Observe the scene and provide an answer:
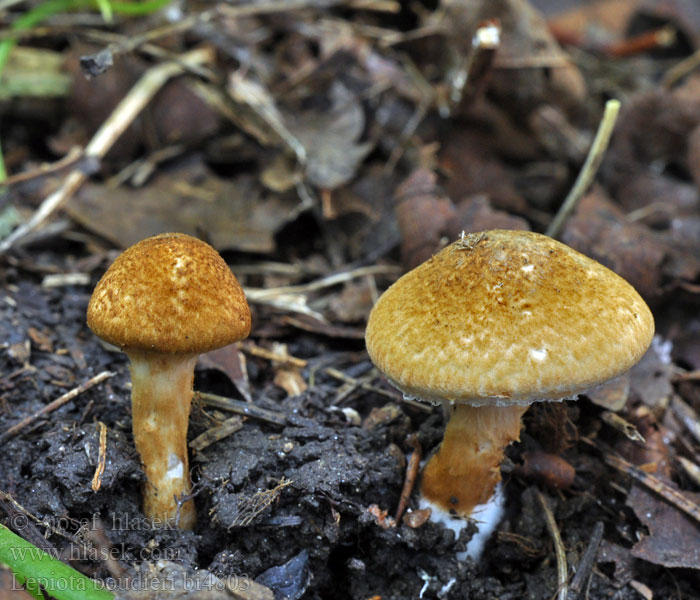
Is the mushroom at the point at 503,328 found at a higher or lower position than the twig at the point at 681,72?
higher

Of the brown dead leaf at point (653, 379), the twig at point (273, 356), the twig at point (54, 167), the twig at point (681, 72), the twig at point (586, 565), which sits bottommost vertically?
the twig at point (586, 565)

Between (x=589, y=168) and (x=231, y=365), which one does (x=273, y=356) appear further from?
(x=589, y=168)

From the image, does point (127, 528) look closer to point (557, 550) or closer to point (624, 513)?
point (557, 550)

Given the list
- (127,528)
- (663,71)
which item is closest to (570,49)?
(663,71)

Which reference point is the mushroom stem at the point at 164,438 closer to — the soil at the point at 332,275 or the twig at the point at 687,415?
the soil at the point at 332,275

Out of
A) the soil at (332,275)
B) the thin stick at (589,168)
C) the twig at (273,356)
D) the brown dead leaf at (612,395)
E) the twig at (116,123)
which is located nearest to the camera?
the soil at (332,275)

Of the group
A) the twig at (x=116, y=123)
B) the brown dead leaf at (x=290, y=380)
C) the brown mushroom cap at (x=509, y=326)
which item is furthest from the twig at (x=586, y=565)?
the twig at (x=116, y=123)

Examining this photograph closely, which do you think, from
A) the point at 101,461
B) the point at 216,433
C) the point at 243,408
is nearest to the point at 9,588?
the point at 101,461
